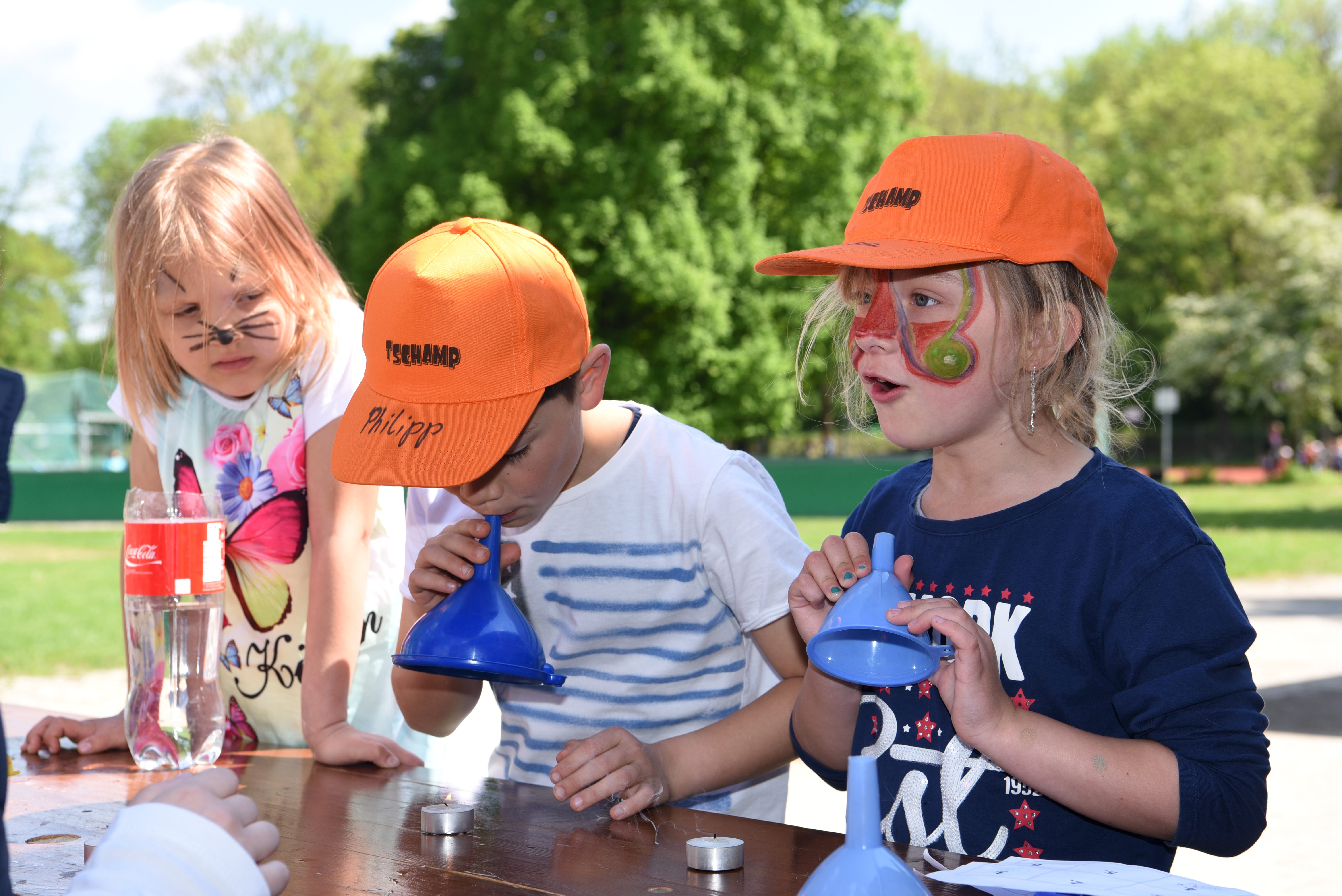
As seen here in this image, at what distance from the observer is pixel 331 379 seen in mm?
2391

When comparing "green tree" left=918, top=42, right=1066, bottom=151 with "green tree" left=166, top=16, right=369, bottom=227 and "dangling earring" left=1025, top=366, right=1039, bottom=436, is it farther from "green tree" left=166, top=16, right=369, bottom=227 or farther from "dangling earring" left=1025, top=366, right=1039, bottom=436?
Result: "dangling earring" left=1025, top=366, right=1039, bottom=436

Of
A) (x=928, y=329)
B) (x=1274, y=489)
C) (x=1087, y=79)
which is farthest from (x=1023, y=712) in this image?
(x=1087, y=79)

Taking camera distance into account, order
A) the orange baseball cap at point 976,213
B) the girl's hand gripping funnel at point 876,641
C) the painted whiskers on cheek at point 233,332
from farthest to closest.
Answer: the painted whiskers on cheek at point 233,332
the orange baseball cap at point 976,213
the girl's hand gripping funnel at point 876,641

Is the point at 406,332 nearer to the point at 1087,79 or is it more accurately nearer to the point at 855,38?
the point at 855,38

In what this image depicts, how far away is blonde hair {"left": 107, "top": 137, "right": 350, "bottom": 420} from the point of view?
230 cm

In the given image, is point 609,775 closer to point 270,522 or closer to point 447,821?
point 447,821

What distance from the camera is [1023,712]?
1542mm

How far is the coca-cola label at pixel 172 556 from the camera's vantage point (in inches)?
78.6

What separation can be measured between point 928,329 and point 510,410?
654 mm

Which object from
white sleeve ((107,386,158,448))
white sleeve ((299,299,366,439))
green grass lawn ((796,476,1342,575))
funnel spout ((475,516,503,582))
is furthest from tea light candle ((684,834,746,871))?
green grass lawn ((796,476,1342,575))

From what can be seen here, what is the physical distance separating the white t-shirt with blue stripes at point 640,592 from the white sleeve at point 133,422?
834 mm

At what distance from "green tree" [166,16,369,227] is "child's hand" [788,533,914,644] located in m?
31.8

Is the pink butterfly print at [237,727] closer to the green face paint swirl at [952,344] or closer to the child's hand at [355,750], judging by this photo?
the child's hand at [355,750]

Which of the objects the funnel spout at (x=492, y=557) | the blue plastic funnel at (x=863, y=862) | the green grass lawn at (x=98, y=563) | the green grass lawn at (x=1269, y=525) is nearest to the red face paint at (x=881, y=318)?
the funnel spout at (x=492, y=557)
